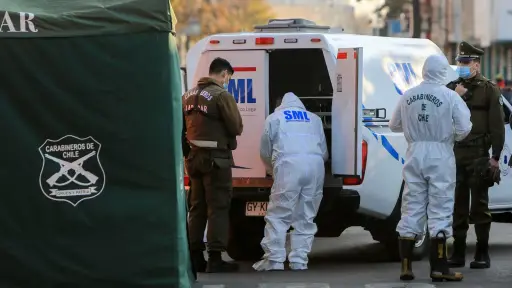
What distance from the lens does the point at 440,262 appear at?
1065 cm

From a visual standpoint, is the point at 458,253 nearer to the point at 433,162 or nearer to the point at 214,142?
the point at 433,162

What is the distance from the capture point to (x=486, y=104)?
1155cm

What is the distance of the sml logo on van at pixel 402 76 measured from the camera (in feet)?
41.0

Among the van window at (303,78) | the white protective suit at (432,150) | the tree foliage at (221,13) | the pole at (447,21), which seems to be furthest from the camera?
the tree foliage at (221,13)

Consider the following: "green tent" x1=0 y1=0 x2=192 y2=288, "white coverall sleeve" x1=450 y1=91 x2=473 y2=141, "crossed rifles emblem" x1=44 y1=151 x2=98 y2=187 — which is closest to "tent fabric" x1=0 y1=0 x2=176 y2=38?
"green tent" x1=0 y1=0 x2=192 y2=288

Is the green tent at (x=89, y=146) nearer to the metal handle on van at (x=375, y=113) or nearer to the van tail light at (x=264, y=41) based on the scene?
the van tail light at (x=264, y=41)

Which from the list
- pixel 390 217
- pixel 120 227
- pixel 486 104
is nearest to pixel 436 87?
pixel 486 104

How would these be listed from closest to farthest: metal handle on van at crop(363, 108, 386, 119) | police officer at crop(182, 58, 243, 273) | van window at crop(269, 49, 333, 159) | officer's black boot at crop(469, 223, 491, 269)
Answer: police officer at crop(182, 58, 243, 273) → officer's black boot at crop(469, 223, 491, 269) → metal handle on van at crop(363, 108, 386, 119) → van window at crop(269, 49, 333, 159)

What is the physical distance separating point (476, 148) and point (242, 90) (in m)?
2.39

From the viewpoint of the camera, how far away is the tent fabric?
877 centimetres

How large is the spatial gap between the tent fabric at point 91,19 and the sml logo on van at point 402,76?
13.4ft

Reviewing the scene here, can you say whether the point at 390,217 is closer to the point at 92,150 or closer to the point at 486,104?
the point at 486,104

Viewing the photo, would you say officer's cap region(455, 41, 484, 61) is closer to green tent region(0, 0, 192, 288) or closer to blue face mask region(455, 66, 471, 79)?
blue face mask region(455, 66, 471, 79)

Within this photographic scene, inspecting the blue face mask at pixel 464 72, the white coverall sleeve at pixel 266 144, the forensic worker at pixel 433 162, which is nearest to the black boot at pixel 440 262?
the forensic worker at pixel 433 162
